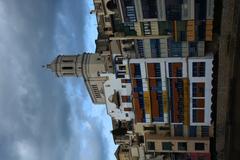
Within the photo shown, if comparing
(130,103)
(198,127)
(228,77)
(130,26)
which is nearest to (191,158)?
(198,127)

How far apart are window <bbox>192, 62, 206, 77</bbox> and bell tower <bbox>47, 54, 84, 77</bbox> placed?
20469 mm

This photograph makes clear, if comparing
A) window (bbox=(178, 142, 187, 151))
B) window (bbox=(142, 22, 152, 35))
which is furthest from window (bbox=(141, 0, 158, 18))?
window (bbox=(178, 142, 187, 151))

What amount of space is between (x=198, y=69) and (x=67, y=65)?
2343 centimetres

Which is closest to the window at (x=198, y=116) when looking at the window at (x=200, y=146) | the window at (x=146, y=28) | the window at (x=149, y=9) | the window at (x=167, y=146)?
the window at (x=200, y=146)

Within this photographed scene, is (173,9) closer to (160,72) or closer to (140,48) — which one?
(140,48)

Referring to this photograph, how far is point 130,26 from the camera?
220ft

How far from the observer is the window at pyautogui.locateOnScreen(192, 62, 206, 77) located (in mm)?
67312

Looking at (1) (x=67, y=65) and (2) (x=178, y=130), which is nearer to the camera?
(2) (x=178, y=130)

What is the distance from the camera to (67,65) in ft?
276

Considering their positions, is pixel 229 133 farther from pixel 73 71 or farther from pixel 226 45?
pixel 73 71

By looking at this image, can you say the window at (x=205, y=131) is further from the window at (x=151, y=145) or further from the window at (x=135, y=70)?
the window at (x=135, y=70)

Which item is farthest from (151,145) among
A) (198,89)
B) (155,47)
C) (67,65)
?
(67,65)

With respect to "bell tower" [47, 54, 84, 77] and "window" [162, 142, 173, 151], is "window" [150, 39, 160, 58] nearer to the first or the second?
→ "window" [162, 142, 173, 151]

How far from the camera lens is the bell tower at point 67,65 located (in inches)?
3273
